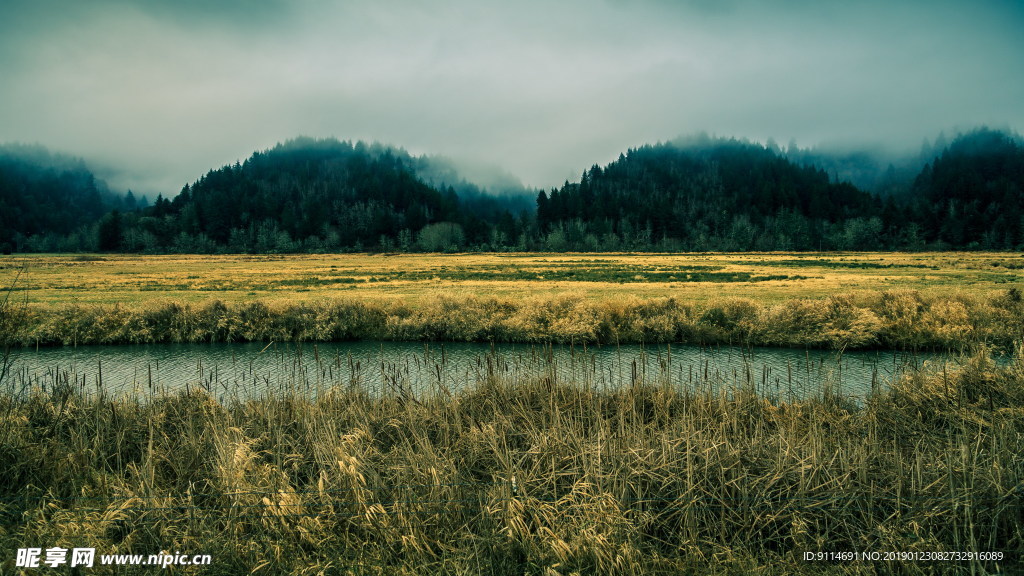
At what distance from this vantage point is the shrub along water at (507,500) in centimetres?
520

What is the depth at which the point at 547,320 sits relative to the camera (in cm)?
2717

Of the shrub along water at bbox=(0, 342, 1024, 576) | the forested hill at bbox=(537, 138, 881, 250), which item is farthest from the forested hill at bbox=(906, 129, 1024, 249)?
the shrub along water at bbox=(0, 342, 1024, 576)

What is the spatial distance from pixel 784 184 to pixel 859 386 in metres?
191

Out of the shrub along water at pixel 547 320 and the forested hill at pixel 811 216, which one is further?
the forested hill at pixel 811 216

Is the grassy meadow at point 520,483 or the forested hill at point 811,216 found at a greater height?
the forested hill at point 811,216

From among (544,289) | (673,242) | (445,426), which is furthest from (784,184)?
(445,426)

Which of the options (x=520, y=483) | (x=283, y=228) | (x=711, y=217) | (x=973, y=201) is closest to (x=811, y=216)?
(x=711, y=217)

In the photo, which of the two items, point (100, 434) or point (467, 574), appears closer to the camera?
point (467, 574)

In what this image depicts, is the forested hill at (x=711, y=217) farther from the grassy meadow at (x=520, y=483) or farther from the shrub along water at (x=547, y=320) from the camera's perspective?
the grassy meadow at (x=520, y=483)

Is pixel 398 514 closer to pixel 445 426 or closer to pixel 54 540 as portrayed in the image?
pixel 445 426

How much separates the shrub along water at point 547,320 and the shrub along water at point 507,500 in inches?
677

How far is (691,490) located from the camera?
5.99 meters

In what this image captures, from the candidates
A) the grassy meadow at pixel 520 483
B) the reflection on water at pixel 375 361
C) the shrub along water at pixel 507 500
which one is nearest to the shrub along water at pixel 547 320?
the reflection on water at pixel 375 361

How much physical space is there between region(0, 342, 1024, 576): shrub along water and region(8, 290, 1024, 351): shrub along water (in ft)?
56.4
